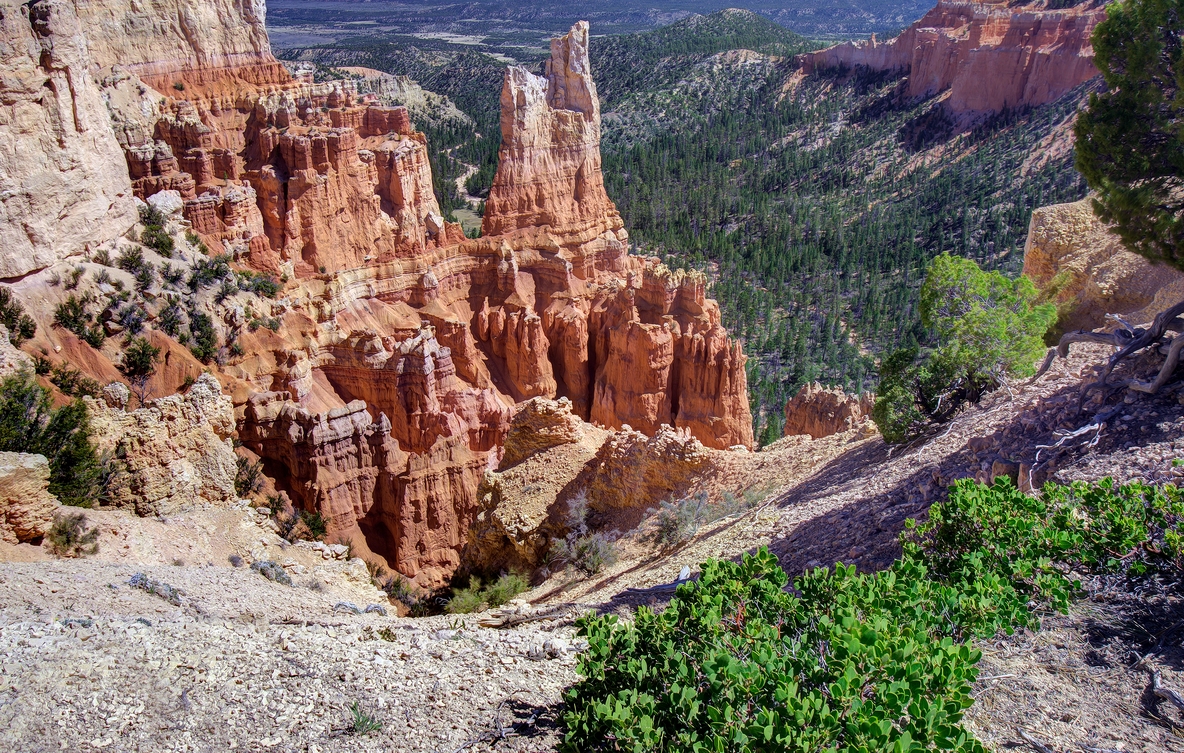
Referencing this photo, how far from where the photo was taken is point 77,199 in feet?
75.5

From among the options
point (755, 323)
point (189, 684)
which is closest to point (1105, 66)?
point (189, 684)

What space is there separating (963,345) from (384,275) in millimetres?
23476


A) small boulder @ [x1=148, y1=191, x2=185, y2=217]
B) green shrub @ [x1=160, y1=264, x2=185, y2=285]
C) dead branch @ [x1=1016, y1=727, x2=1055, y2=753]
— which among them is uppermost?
dead branch @ [x1=1016, y1=727, x2=1055, y2=753]

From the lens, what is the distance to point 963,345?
14445 millimetres

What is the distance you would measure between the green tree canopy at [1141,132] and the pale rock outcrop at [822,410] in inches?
603

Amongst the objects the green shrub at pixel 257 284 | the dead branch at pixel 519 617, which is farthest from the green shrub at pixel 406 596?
the green shrub at pixel 257 284

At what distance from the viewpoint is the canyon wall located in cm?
7719

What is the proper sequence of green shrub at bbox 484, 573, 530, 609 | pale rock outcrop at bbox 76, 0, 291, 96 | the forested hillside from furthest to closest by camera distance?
the forested hillside → pale rock outcrop at bbox 76, 0, 291, 96 → green shrub at bbox 484, 573, 530, 609

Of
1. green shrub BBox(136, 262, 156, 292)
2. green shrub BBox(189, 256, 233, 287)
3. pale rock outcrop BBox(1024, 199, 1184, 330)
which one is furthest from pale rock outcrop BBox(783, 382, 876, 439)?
→ green shrub BBox(136, 262, 156, 292)

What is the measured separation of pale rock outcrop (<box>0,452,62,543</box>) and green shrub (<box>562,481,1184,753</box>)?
30.2 ft

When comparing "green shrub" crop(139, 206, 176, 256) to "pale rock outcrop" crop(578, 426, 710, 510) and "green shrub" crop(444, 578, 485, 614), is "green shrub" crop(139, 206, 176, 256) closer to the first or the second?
"green shrub" crop(444, 578, 485, 614)

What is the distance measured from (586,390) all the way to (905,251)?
37.7 meters

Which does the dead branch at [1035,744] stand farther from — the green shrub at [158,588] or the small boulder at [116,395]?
the small boulder at [116,395]

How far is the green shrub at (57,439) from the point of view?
13828 millimetres
